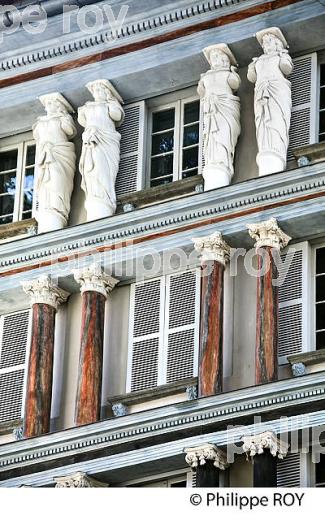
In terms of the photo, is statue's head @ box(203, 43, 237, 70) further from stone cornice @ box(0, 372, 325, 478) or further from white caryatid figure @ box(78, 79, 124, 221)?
stone cornice @ box(0, 372, 325, 478)

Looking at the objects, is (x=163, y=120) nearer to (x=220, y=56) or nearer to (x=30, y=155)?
(x=220, y=56)

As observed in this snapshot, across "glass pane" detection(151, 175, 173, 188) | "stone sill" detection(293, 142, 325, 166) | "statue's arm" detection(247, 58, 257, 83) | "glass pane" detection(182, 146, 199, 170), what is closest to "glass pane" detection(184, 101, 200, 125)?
"glass pane" detection(182, 146, 199, 170)

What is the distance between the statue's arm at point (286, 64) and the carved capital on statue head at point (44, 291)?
4.17 m

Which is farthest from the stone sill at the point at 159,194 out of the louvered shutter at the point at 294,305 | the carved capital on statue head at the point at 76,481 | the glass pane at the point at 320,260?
the carved capital on statue head at the point at 76,481

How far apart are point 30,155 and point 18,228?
1.34m

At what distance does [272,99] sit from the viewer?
3162cm

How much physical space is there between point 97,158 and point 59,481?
183 inches

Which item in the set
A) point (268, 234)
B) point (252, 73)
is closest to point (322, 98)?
point (252, 73)

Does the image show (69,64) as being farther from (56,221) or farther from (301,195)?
Result: (301,195)

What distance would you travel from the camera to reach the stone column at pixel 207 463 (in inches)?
1166

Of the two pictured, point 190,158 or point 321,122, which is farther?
point 190,158

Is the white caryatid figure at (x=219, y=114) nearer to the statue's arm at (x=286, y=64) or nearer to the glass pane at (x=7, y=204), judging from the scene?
the statue's arm at (x=286, y=64)

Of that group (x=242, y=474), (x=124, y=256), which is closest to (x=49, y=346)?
(x=124, y=256)

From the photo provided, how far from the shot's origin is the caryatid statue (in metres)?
31.3
